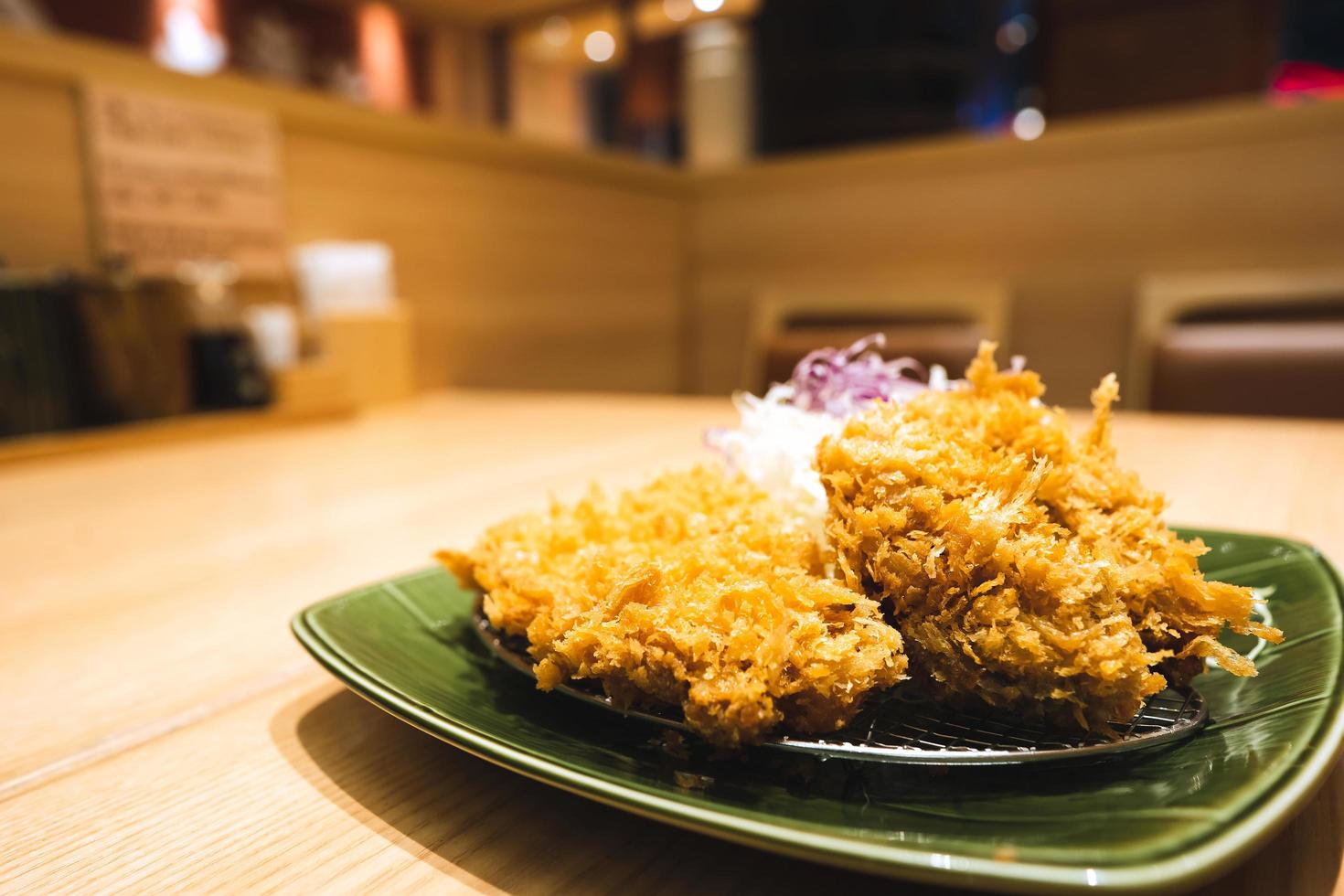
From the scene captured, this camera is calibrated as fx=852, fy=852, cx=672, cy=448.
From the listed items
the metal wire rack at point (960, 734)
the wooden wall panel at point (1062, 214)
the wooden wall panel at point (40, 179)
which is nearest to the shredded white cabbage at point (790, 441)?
the metal wire rack at point (960, 734)

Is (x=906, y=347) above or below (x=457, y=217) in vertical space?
below

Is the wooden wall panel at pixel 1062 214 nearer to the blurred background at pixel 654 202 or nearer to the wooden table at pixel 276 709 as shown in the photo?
the blurred background at pixel 654 202

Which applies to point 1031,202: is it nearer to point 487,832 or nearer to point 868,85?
point 868,85

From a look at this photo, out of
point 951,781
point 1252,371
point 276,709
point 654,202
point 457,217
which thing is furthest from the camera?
point 654,202

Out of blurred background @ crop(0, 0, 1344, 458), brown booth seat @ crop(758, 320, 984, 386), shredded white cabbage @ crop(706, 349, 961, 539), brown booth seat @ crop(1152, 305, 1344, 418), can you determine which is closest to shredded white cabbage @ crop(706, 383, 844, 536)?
shredded white cabbage @ crop(706, 349, 961, 539)

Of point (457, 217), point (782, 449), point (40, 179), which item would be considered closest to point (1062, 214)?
point (457, 217)

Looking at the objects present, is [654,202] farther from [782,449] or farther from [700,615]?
[700,615]
